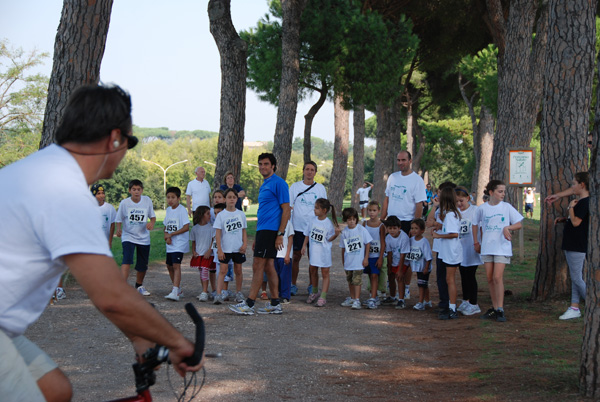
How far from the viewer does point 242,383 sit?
19.8 ft

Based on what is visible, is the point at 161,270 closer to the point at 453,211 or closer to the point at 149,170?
the point at 453,211

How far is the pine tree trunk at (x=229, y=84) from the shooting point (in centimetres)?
1683

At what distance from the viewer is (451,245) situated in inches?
382

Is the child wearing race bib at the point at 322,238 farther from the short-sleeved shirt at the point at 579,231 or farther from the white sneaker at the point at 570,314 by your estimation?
the white sneaker at the point at 570,314

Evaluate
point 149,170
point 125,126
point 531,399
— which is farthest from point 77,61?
point 149,170

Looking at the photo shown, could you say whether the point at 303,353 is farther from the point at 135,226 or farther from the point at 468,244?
the point at 135,226

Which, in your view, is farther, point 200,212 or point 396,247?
point 200,212

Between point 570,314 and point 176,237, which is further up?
point 176,237

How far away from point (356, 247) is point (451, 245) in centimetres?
144

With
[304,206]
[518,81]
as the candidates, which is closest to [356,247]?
[304,206]

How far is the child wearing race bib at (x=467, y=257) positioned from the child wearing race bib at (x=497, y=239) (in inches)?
14.3

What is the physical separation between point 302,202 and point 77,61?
157 inches

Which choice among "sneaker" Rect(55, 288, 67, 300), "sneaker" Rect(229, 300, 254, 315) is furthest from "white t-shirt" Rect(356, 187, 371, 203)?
"sneaker" Rect(229, 300, 254, 315)

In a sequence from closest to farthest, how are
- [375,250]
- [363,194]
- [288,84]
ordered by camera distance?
[375,250], [288,84], [363,194]
